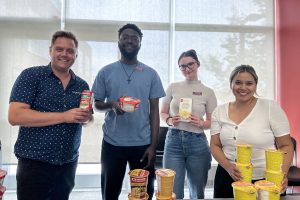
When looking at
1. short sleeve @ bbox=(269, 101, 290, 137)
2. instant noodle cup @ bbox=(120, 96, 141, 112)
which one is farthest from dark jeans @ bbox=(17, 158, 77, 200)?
short sleeve @ bbox=(269, 101, 290, 137)

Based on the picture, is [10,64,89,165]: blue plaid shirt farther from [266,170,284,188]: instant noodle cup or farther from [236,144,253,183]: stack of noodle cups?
[266,170,284,188]: instant noodle cup

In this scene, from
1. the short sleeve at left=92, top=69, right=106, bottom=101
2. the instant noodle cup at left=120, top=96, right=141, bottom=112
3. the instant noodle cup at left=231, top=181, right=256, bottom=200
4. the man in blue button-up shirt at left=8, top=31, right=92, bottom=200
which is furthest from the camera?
the short sleeve at left=92, top=69, right=106, bottom=101

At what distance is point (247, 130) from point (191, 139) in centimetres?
62

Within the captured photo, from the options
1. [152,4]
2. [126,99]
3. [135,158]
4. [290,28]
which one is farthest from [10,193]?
[290,28]

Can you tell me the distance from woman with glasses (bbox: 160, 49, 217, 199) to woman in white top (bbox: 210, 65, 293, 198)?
41 centimetres

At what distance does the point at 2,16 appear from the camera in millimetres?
3068

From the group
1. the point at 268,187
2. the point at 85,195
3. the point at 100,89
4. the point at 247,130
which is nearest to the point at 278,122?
the point at 247,130

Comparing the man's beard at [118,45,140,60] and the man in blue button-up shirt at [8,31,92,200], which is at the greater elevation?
the man's beard at [118,45,140,60]

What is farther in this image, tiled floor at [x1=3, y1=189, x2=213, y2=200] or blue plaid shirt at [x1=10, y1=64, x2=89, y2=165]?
tiled floor at [x1=3, y1=189, x2=213, y2=200]

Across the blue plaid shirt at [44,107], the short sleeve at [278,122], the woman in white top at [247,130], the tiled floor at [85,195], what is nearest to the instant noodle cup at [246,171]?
the woman in white top at [247,130]

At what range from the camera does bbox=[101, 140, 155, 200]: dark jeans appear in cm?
183

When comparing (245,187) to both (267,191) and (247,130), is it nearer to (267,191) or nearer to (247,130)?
(267,191)

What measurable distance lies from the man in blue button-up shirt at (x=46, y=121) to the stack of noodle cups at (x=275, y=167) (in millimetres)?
923

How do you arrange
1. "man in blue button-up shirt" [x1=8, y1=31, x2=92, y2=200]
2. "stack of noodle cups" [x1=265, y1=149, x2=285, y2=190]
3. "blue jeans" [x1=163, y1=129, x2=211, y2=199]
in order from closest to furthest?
"stack of noodle cups" [x1=265, y1=149, x2=285, y2=190]
"man in blue button-up shirt" [x1=8, y1=31, x2=92, y2=200]
"blue jeans" [x1=163, y1=129, x2=211, y2=199]
